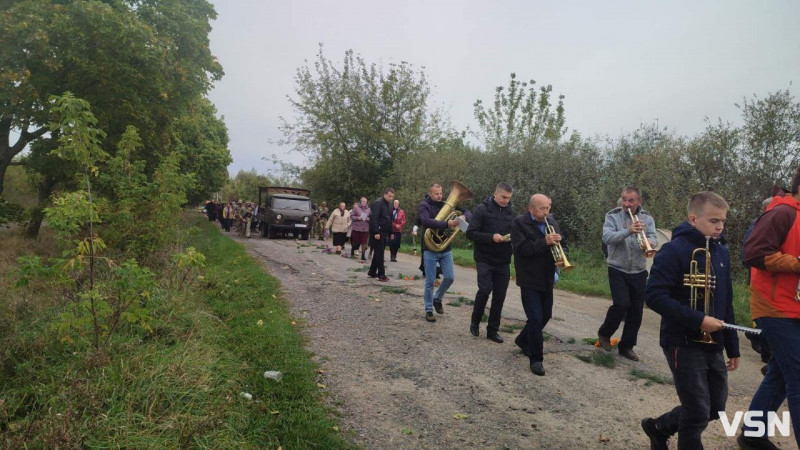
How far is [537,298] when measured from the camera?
5223 mm

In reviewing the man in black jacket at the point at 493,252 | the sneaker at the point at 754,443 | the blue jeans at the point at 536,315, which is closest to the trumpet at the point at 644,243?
the blue jeans at the point at 536,315

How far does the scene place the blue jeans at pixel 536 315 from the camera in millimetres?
5059

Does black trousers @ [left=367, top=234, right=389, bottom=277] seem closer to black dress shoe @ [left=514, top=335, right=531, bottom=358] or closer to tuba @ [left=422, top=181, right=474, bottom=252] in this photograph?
tuba @ [left=422, top=181, right=474, bottom=252]

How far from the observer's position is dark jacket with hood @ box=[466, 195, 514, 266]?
6047 mm

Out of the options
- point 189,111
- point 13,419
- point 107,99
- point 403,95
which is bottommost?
point 13,419

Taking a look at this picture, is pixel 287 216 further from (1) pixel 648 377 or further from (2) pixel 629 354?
(1) pixel 648 377

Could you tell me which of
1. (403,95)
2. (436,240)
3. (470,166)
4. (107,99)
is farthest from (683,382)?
(403,95)

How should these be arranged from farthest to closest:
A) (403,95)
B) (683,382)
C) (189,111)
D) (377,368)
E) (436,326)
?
(403,95)
(189,111)
(436,326)
(377,368)
(683,382)

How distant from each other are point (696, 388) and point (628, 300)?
9.46 feet

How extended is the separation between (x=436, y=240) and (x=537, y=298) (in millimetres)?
2245

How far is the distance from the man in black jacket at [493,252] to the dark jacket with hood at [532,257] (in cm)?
66

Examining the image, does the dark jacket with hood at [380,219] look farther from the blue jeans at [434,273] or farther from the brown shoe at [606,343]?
the brown shoe at [606,343]

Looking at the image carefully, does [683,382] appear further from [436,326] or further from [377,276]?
[377,276]

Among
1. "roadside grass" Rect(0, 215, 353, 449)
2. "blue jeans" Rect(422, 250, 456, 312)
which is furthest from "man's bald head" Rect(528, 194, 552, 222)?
"roadside grass" Rect(0, 215, 353, 449)
